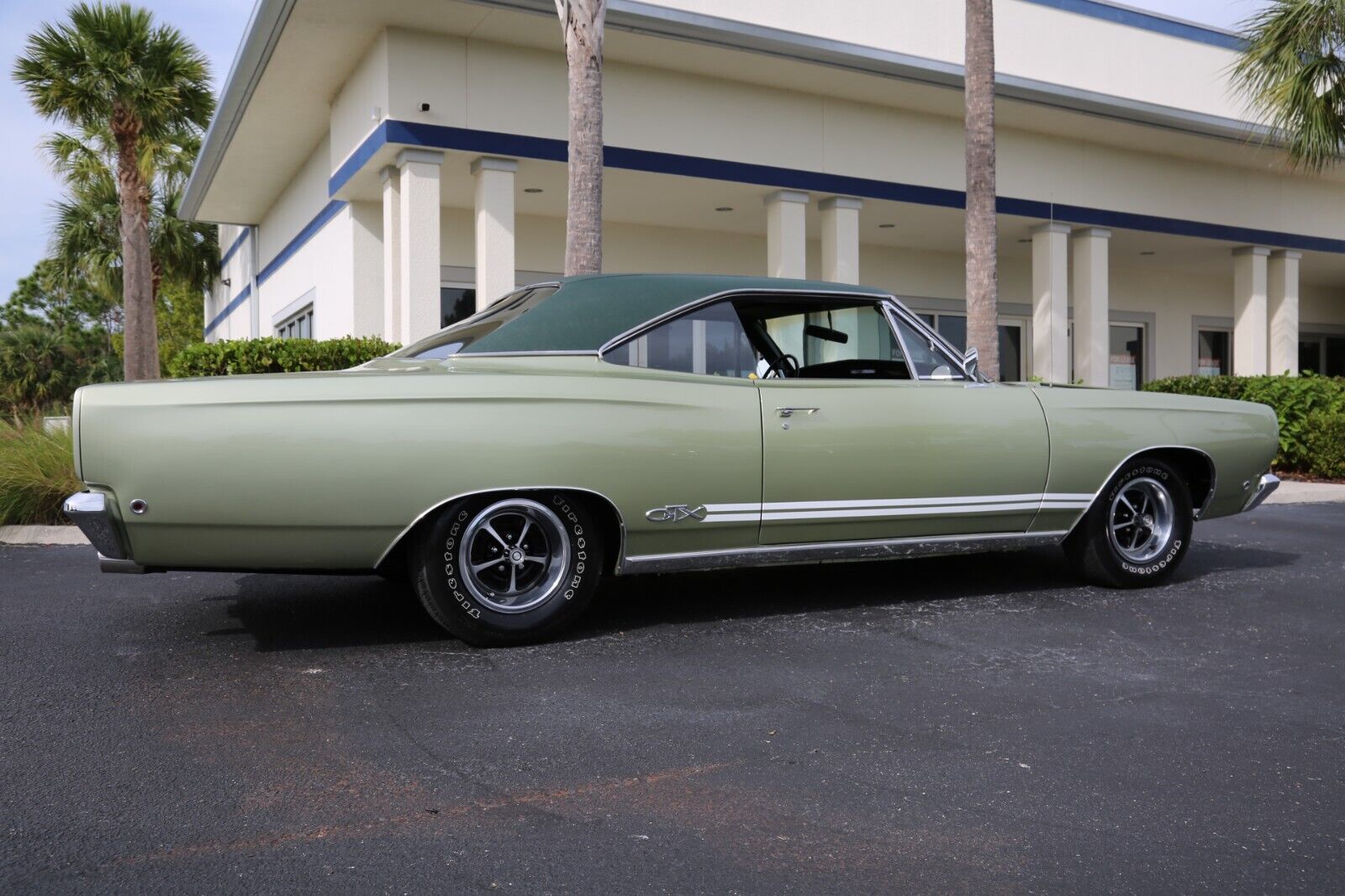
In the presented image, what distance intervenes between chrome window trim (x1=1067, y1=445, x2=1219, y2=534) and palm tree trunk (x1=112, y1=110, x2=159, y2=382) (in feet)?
62.1

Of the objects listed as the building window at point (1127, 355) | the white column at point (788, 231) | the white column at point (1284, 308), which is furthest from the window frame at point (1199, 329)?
the white column at point (788, 231)

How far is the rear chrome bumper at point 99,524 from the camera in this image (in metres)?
3.81

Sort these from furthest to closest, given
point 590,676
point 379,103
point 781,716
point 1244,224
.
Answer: point 1244,224
point 379,103
point 590,676
point 781,716

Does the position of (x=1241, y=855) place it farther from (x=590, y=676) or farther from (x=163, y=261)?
(x=163, y=261)

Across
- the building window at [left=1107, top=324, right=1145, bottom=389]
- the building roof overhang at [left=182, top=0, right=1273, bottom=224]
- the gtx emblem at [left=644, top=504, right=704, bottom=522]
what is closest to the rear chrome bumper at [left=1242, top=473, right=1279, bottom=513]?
the gtx emblem at [left=644, top=504, right=704, bottom=522]

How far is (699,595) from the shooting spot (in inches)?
217

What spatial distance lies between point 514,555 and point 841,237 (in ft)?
37.6

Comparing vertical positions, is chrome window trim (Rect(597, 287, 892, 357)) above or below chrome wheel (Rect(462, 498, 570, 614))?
above

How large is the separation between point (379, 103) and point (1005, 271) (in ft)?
41.8

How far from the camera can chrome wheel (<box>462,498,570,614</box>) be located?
4.23 metres

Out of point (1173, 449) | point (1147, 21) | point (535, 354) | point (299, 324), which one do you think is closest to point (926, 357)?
point (1173, 449)

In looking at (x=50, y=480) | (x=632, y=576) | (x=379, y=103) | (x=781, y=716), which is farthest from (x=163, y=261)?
(x=781, y=716)

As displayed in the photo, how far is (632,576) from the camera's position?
6074 millimetres

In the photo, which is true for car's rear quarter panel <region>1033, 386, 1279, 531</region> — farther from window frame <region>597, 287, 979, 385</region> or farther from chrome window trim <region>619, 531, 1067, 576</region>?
window frame <region>597, 287, 979, 385</region>
